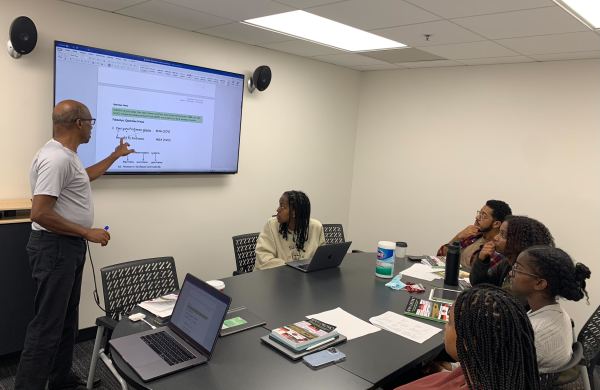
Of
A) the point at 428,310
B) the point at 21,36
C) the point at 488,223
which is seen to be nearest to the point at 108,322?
the point at 428,310

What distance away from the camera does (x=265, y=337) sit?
1854mm

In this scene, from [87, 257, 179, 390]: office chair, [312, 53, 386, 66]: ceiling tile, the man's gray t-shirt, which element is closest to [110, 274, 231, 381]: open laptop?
[87, 257, 179, 390]: office chair

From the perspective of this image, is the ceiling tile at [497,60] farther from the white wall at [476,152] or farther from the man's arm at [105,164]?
the man's arm at [105,164]

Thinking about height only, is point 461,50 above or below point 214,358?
above

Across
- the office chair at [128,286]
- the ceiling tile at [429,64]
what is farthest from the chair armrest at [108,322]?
the ceiling tile at [429,64]

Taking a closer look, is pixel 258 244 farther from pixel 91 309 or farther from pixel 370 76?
pixel 370 76

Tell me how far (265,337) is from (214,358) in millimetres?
246

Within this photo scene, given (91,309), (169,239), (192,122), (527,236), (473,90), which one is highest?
(473,90)

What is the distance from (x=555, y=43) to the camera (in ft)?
10.9

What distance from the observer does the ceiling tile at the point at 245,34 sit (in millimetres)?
3508

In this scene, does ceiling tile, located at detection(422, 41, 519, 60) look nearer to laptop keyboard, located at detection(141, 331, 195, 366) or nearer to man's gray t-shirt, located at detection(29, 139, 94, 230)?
man's gray t-shirt, located at detection(29, 139, 94, 230)

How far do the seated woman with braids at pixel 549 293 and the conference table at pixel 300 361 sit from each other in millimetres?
404

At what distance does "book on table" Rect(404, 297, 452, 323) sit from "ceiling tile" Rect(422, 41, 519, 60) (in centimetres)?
211

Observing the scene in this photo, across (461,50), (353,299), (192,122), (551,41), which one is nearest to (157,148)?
(192,122)
